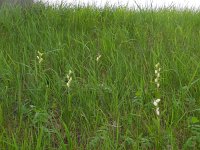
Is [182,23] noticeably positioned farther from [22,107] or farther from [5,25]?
[22,107]

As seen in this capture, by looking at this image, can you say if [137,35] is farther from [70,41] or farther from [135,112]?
[135,112]

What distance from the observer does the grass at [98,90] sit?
2049mm

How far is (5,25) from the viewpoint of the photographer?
4.08 meters

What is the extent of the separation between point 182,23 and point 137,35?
0.95 meters

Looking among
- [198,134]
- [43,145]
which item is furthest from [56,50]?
[198,134]

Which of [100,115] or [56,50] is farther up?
[56,50]

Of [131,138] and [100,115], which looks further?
[100,115]

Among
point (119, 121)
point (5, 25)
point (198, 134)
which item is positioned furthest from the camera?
point (5, 25)

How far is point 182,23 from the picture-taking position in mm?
4387

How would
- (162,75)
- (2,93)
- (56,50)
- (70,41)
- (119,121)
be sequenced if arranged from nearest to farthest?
1. (119,121)
2. (2,93)
3. (162,75)
4. (56,50)
5. (70,41)

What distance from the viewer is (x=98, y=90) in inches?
97.9

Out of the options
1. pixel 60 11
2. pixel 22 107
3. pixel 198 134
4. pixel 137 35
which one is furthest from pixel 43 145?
pixel 60 11

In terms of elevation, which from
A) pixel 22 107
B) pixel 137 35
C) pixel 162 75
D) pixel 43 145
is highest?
pixel 137 35

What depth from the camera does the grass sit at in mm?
2049
